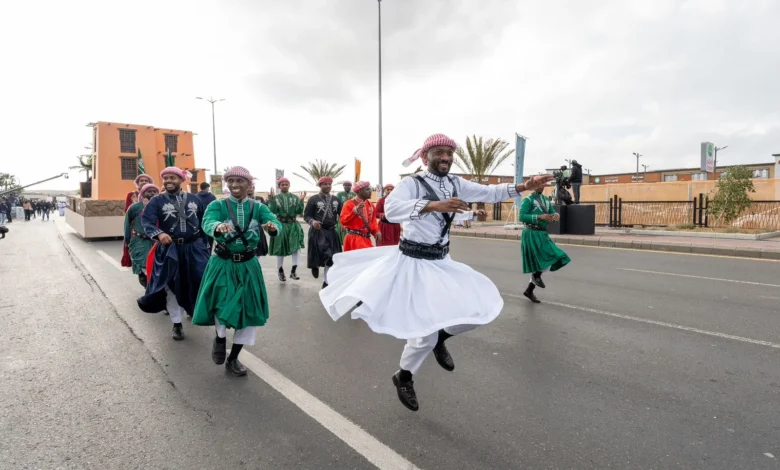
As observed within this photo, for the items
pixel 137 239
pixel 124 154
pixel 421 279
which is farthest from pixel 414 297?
pixel 124 154

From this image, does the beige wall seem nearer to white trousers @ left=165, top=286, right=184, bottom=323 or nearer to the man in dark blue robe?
the man in dark blue robe

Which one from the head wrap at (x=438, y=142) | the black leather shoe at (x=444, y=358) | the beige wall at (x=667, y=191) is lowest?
the black leather shoe at (x=444, y=358)

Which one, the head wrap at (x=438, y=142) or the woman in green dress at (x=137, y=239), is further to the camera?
the woman in green dress at (x=137, y=239)

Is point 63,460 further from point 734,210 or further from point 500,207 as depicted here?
point 500,207

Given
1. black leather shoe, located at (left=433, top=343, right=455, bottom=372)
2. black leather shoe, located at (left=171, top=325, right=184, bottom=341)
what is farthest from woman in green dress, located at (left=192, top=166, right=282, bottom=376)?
black leather shoe, located at (left=433, top=343, right=455, bottom=372)

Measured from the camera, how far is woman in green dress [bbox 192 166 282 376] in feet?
13.9

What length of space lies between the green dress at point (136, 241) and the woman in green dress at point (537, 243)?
5789 millimetres

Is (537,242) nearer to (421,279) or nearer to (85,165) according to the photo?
(421,279)

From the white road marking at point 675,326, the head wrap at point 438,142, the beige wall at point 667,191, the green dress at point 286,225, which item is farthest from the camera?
the beige wall at point 667,191

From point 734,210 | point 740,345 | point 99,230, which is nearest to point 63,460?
point 740,345

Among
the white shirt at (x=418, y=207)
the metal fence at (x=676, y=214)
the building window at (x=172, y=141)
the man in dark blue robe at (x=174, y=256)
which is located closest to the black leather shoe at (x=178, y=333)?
the man in dark blue robe at (x=174, y=256)

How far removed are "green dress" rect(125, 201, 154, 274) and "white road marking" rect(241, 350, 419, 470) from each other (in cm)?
430

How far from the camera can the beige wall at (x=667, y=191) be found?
811 inches

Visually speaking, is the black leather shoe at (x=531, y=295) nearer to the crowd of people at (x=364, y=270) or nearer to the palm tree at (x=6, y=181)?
the crowd of people at (x=364, y=270)
